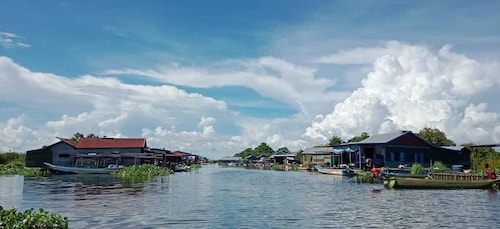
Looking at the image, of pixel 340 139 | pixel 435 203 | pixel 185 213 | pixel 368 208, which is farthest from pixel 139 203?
pixel 340 139

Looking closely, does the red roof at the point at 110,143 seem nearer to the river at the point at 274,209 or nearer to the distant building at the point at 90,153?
the distant building at the point at 90,153

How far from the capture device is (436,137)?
6906cm

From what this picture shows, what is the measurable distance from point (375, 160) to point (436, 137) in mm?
21122

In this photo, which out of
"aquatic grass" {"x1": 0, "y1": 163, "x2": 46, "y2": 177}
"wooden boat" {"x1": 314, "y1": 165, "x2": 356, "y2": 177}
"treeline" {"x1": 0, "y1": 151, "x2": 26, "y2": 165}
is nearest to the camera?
"wooden boat" {"x1": 314, "y1": 165, "x2": 356, "y2": 177}

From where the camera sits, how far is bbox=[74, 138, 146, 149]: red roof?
6531cm

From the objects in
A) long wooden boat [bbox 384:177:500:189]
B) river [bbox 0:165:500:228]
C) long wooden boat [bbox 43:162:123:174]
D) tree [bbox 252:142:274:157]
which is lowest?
river [bbox 0:165:500:228]

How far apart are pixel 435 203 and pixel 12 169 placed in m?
57.7

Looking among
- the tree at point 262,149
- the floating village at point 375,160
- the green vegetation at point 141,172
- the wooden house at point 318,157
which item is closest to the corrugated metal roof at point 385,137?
the floating village at point 375,160

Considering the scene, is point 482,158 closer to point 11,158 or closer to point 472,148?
point 472,148

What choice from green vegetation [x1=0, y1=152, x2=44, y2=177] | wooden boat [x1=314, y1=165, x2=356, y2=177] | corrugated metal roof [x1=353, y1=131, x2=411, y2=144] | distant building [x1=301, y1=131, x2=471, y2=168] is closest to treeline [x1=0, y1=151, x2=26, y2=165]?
green vegetation [x1=0, y1=152, x2=44, y2=177]

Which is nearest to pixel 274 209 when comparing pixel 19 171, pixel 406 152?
pixel 406 152

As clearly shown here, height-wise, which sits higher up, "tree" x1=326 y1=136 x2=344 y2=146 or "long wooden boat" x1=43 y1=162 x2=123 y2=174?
"tree" x1=326 y1=136 x2=344 y2=146

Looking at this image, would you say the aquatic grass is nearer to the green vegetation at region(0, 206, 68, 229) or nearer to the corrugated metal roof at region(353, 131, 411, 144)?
the corrugated metal roof at region(353, 131, 411, 144)

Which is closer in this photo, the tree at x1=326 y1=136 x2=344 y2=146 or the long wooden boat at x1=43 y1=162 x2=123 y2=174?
the long wooden boat at x1=43 y1=162 x2=123 y2=174
